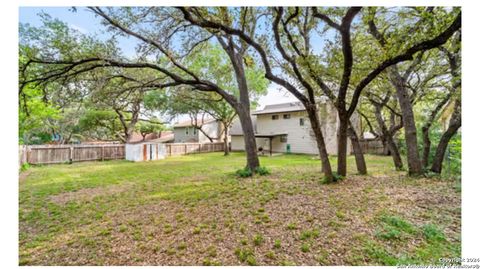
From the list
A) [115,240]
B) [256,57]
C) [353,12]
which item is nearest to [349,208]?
[353,12]

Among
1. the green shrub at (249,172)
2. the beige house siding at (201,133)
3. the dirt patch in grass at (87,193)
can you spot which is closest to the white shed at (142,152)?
the dirt patch in grass at (87,193)

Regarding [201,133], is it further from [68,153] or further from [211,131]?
[68,153]

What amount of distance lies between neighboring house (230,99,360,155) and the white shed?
863 centimetres

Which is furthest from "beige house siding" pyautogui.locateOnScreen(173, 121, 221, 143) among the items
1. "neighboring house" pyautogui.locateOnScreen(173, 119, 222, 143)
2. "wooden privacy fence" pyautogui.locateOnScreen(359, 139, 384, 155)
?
"wooden privacy fence" pyautogui.locateOnScreen(359, 139, 384, 155)

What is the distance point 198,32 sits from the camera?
6430 mm

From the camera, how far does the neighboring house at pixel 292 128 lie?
15.3 metres

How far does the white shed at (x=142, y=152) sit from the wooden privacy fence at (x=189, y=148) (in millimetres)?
2122

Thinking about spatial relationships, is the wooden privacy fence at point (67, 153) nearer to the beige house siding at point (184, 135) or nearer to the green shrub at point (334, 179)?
the beige house siding at point (184, 135)

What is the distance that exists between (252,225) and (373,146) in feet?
54.6

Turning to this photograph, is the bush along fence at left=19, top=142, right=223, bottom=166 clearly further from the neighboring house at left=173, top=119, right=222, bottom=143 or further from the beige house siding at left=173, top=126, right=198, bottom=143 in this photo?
the beige house siding at left=173, top=126, right=198, bottom=143

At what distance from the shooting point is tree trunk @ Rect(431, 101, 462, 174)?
16.8ft

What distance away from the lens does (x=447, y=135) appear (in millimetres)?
5391
